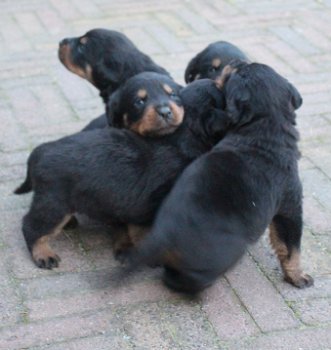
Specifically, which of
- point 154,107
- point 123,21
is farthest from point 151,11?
point 154,107

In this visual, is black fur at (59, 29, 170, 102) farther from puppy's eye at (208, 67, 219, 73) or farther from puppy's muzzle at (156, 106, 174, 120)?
puppy's muzzle at (156, 106, 174, 120)

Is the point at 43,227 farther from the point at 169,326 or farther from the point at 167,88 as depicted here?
the point at 167,88

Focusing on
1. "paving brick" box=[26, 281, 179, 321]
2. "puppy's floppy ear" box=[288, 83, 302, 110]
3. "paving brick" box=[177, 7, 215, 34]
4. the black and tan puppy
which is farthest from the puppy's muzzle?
"paving brick" box=[177, 7, 215, 34]

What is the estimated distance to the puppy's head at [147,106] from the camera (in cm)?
390

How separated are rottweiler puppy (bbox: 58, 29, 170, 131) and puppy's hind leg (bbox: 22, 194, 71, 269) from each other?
2.69 feet

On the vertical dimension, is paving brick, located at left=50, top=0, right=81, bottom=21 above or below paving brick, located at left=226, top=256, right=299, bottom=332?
below

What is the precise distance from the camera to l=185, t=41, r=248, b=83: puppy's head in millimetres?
4605

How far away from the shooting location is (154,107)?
13.1ft

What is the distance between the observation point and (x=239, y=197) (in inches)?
136

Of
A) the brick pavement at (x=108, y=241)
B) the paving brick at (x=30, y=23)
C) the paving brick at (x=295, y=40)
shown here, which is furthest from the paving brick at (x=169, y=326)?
the paving brick at (x=30, y=23)

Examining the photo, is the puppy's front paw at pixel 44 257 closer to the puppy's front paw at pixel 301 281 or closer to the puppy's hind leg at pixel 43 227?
the puppy's hind leg at pixel 43 227

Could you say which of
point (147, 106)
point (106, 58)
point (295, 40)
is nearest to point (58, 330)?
point (147, 106)

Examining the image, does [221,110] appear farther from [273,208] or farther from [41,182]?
[41,182]

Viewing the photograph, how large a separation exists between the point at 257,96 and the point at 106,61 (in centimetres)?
124
